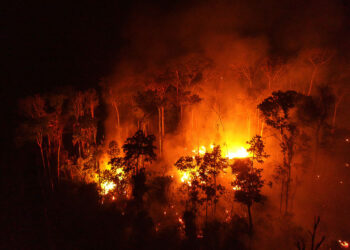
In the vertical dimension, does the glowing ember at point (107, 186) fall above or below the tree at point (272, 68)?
below

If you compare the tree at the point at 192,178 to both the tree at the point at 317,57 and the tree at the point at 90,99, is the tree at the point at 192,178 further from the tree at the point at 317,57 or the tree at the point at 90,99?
the tree at the point at 317,57

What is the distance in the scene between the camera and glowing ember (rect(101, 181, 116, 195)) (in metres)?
12.8

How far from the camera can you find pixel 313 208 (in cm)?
1325

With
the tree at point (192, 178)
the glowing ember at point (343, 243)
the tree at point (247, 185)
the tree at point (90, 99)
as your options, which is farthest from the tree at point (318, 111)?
the tree at point (90, 99)

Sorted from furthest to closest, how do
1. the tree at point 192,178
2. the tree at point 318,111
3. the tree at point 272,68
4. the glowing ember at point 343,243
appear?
the tree at point 272,68 < the tree at point 318,111 < the glowing ember at point 343,243 < the tree at point 192,178

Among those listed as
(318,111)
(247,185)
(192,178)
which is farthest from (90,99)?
(318,111)

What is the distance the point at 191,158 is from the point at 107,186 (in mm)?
5132

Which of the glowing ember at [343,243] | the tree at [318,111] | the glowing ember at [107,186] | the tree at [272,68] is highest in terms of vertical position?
the tree at [272,68]

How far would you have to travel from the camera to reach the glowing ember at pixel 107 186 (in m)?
12.8

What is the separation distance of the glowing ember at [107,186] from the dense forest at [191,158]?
0.05 metres

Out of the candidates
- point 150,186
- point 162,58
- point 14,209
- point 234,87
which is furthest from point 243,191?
point 162,58

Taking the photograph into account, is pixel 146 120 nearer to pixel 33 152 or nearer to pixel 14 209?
pixel 33 152

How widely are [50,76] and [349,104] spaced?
2183 centimetres

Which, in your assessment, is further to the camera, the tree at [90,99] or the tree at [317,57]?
the tree at [317,57]
